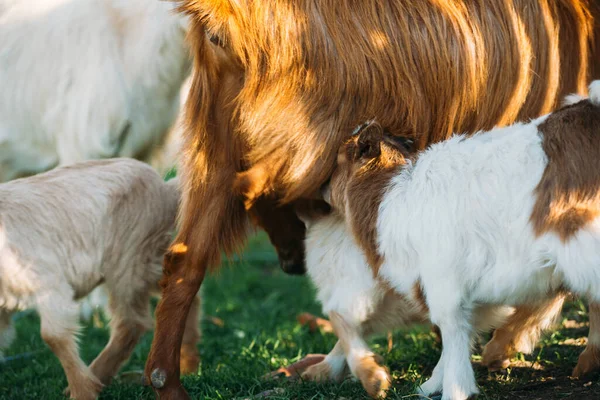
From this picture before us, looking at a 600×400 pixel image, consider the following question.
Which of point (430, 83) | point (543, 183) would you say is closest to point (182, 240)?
point (430, 83)

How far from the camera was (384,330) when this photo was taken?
4.02 meters

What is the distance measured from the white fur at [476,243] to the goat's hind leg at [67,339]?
133 centimetres

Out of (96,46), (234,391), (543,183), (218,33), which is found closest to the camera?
(543,183)

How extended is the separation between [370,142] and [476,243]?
687mm

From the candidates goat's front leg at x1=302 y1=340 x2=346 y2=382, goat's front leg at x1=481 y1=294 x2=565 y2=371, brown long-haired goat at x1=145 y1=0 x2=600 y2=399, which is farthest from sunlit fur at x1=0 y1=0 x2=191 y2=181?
goat's front leg at x1=481 y1=294 x2=565 y2=371

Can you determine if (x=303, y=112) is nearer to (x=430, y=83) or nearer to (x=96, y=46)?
(x=430, y=83)

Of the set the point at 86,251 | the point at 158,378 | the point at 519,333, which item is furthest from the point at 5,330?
the point at 519,333

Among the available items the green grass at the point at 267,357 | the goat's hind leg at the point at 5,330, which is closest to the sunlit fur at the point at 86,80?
the green grass at the point at 267,357

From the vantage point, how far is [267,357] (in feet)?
15.5

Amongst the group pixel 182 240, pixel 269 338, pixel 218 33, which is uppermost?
pixel 218 33

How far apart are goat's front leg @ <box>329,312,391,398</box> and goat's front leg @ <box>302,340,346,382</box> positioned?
0.15 metres

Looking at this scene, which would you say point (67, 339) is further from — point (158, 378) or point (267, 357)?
point (267, 357)

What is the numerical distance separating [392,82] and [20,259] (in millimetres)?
1675

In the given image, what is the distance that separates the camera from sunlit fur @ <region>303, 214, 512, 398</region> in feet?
12.4
